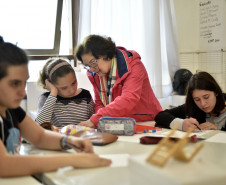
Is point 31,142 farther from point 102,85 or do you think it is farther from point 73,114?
point 102,85

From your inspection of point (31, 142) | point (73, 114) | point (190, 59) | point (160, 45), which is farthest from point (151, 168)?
point (190, 59)

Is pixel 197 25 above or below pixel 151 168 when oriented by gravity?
above

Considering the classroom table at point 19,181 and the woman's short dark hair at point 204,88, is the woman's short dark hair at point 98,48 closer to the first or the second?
the woman's short dark hair at point 204,88

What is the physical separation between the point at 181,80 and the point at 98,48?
161 centimetres

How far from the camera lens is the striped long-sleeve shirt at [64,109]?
1818mm

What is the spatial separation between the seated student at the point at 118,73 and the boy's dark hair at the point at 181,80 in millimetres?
1320

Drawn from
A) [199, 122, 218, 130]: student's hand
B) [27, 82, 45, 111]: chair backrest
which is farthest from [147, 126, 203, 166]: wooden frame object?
[27, 82, 45, 111]: chair backrest

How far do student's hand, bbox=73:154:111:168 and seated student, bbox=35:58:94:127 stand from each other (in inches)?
35.1

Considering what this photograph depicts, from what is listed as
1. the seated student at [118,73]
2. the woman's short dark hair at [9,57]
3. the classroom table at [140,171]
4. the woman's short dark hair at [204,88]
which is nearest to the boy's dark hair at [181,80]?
the seated student at [118,73]

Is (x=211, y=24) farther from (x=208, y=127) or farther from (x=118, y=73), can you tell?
(x=208, y=127)

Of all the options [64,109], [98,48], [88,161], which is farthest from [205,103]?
[88,161]

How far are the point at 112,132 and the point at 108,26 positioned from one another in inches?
70.7

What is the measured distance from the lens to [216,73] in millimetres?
3414

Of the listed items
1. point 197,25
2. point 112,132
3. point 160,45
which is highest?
point 197,25
